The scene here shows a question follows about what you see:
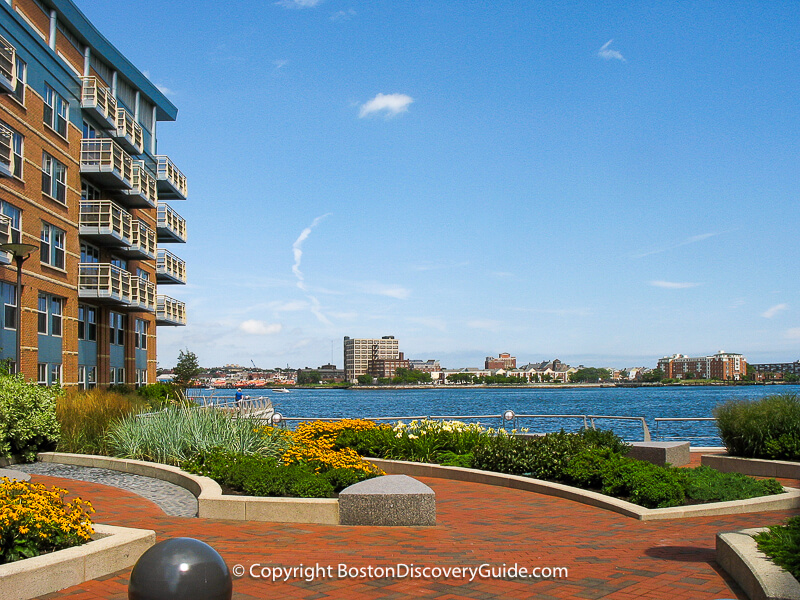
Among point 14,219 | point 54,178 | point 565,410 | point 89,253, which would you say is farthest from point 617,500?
point 565,410

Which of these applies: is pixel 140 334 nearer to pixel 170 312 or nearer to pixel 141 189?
pixel 170 312

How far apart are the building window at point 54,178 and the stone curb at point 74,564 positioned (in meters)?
24.9

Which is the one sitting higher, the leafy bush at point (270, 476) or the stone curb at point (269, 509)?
the leafy bush at point (270, 476)

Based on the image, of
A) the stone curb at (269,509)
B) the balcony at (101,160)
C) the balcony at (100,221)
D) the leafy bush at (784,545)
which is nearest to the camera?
the leafy bush at (784,545)

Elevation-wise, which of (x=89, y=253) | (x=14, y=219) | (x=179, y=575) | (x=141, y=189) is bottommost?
(x=179, y=575)

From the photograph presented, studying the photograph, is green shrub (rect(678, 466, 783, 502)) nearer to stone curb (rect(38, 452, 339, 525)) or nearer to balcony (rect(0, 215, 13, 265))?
stone curb (rect(38, 452, 339, 525))

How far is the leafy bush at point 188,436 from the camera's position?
1392 cm

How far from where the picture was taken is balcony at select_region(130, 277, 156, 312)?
35.3m

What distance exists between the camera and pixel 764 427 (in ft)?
49.2

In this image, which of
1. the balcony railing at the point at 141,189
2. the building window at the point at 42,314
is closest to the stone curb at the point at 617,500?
the building window at the point at 42,314

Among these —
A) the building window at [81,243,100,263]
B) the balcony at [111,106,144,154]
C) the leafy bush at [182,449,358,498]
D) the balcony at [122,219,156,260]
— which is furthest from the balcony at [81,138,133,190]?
the leafy bush at [182,449,358,498]

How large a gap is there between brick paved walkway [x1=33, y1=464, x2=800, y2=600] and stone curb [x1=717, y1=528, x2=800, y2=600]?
140 millimetres

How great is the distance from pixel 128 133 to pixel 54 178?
705 centimetres

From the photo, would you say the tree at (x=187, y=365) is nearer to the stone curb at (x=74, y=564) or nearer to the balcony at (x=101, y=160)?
the balcony at (x=101, y=160)
